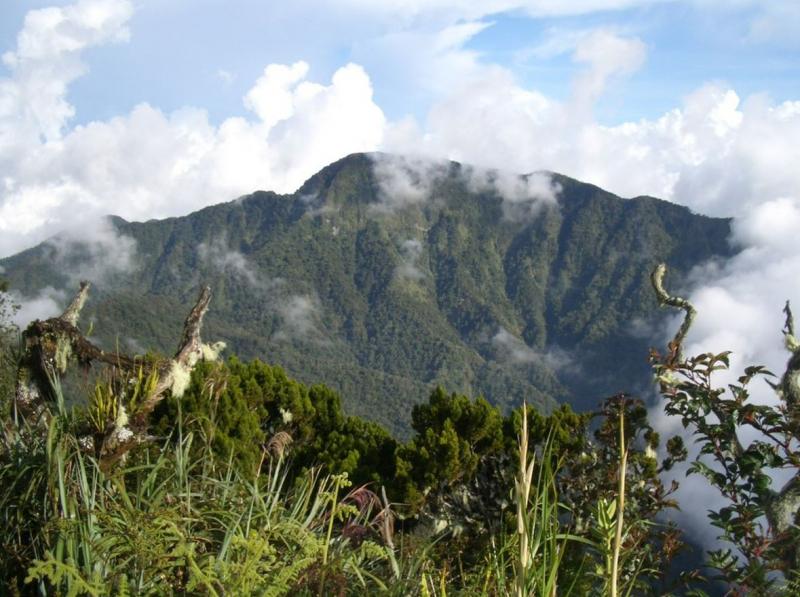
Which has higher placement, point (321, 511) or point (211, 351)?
point (211, 351)

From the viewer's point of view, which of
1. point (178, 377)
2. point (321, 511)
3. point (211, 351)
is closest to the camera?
point (321, 511)

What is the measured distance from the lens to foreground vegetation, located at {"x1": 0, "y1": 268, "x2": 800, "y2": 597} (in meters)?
2.34

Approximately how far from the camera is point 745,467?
3.64 m

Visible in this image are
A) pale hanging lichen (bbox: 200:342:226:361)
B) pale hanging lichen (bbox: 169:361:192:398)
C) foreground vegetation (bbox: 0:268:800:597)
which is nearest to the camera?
foreground vegetation (bbox: 0:268:800:597)

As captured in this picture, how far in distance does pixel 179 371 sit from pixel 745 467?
12.4 feet

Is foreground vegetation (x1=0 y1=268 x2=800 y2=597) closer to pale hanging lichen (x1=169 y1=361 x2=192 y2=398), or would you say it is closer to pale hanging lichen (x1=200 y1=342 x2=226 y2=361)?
pale hanging lichen (x1=169 y1=361 x2=192 y2=398)

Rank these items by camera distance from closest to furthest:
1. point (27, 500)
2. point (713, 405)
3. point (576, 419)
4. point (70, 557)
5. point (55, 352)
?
point (70, 557), point (27, 500), point (713, 405), point (55, 352), point (576, 419)

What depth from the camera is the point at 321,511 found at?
372 centimetres

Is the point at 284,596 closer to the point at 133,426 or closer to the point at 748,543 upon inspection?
the point at 133,426

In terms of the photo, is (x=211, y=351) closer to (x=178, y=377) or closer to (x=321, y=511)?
(x=178, y=377)

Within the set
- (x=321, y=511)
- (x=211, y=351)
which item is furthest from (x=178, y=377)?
(x=321, y=511)

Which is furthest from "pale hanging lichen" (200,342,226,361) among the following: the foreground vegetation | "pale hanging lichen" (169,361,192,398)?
"pale hanging lichen" (169,361,192,398)

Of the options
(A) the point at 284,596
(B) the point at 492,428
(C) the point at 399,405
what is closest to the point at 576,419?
(B) the point at 492,428

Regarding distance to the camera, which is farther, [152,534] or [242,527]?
[242,527]
